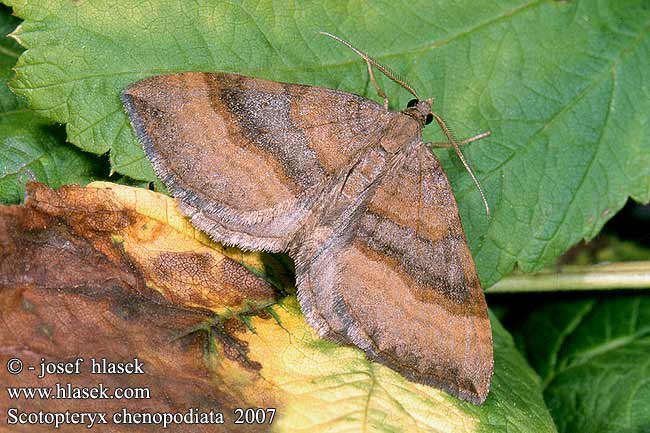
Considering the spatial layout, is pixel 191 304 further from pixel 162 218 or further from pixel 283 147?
pixel 283 147

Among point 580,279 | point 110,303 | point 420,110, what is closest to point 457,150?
point 420,110

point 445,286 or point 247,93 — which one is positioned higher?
point 247,93

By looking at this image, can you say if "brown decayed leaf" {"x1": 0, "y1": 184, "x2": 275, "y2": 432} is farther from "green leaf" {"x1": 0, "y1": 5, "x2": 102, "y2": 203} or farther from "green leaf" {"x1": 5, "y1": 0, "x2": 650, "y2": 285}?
"green leaf" {"x1": 5, "y1": 0, "x2": 650, "y2": 285}

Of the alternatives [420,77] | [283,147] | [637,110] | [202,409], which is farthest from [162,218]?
[637,110]

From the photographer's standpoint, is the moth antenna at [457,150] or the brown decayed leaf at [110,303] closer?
the brown decayed leaf at [110,303]

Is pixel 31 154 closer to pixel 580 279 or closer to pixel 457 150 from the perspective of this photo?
pixel 457 150

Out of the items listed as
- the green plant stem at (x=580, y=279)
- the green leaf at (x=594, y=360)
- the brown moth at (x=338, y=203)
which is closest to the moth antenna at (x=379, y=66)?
the brown moth at (x=338, y=203)

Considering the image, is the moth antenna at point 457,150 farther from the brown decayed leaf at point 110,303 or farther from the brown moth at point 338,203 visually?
the brown decayed leaf at point 110,303
